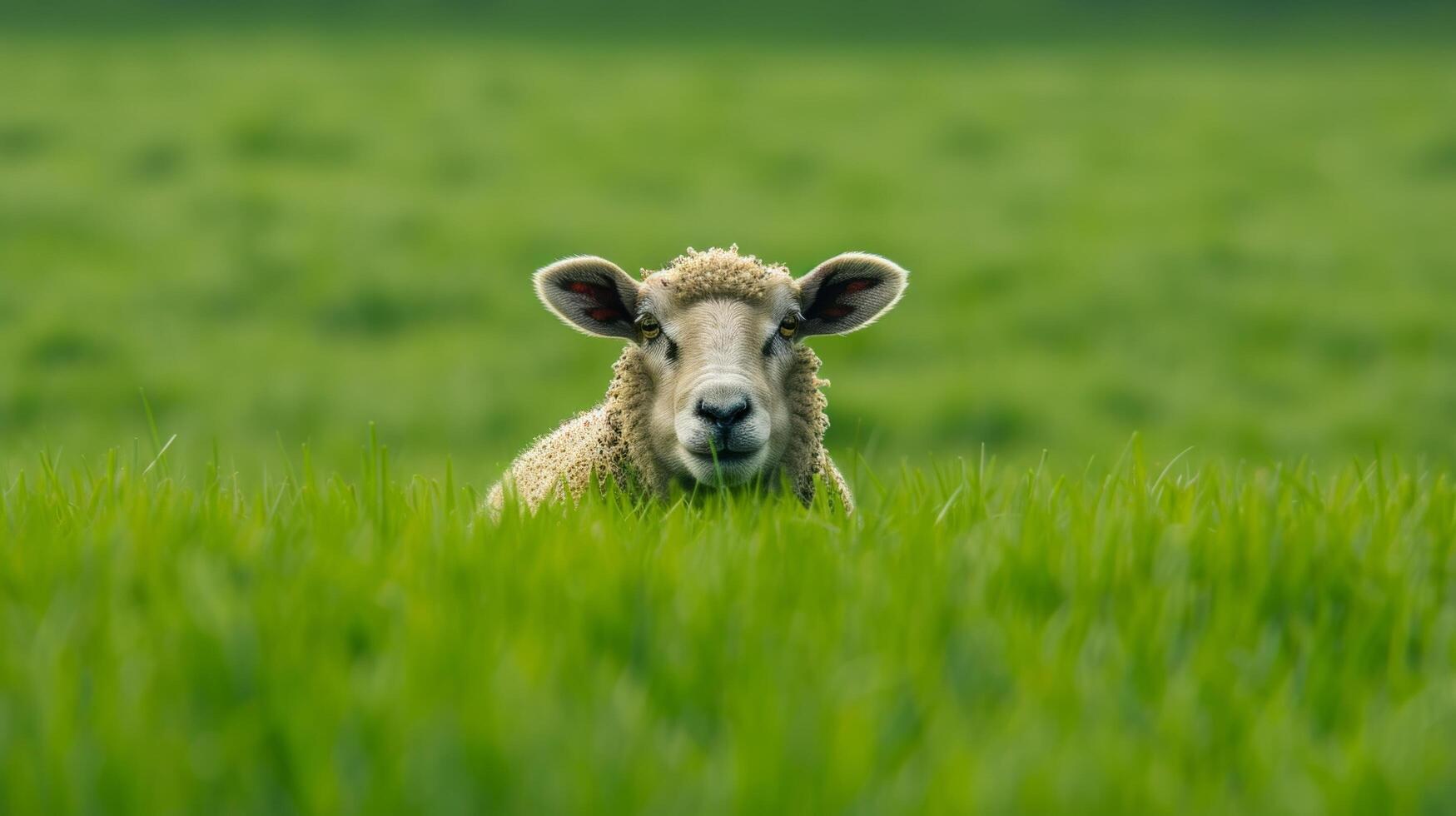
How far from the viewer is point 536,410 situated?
9.93 m

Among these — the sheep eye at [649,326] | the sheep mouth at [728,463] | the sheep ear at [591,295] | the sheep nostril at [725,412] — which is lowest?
the sheep mouth at [728,463]

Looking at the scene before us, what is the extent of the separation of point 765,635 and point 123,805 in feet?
3.73

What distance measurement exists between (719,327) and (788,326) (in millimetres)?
338

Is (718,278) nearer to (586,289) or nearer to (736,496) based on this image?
(586,289)

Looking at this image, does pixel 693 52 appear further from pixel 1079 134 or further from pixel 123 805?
pixel 123 805

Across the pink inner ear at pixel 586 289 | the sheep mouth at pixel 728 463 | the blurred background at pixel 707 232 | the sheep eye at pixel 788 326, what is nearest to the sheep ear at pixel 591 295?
the pink inner ear at pixel 586 289

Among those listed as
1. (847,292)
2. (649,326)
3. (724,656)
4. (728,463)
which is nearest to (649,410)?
(649,326)

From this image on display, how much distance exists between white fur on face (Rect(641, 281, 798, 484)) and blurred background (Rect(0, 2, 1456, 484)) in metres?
4.51

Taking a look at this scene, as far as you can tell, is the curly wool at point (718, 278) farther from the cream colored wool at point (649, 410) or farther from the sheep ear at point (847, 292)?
the sheep ear at point (847, 292)

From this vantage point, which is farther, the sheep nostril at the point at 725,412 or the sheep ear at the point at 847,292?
the sheep ear at the point at 847,292

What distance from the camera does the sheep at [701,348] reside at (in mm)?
4379

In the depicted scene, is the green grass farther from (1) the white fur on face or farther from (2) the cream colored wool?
(2) the cream colored wool

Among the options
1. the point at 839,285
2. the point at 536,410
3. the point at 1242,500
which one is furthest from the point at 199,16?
the point at 1242,500

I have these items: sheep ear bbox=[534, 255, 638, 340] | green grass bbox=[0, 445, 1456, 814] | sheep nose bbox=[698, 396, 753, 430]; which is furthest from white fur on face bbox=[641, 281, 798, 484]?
green grass bbox=[0, 445, 1456, 814]
